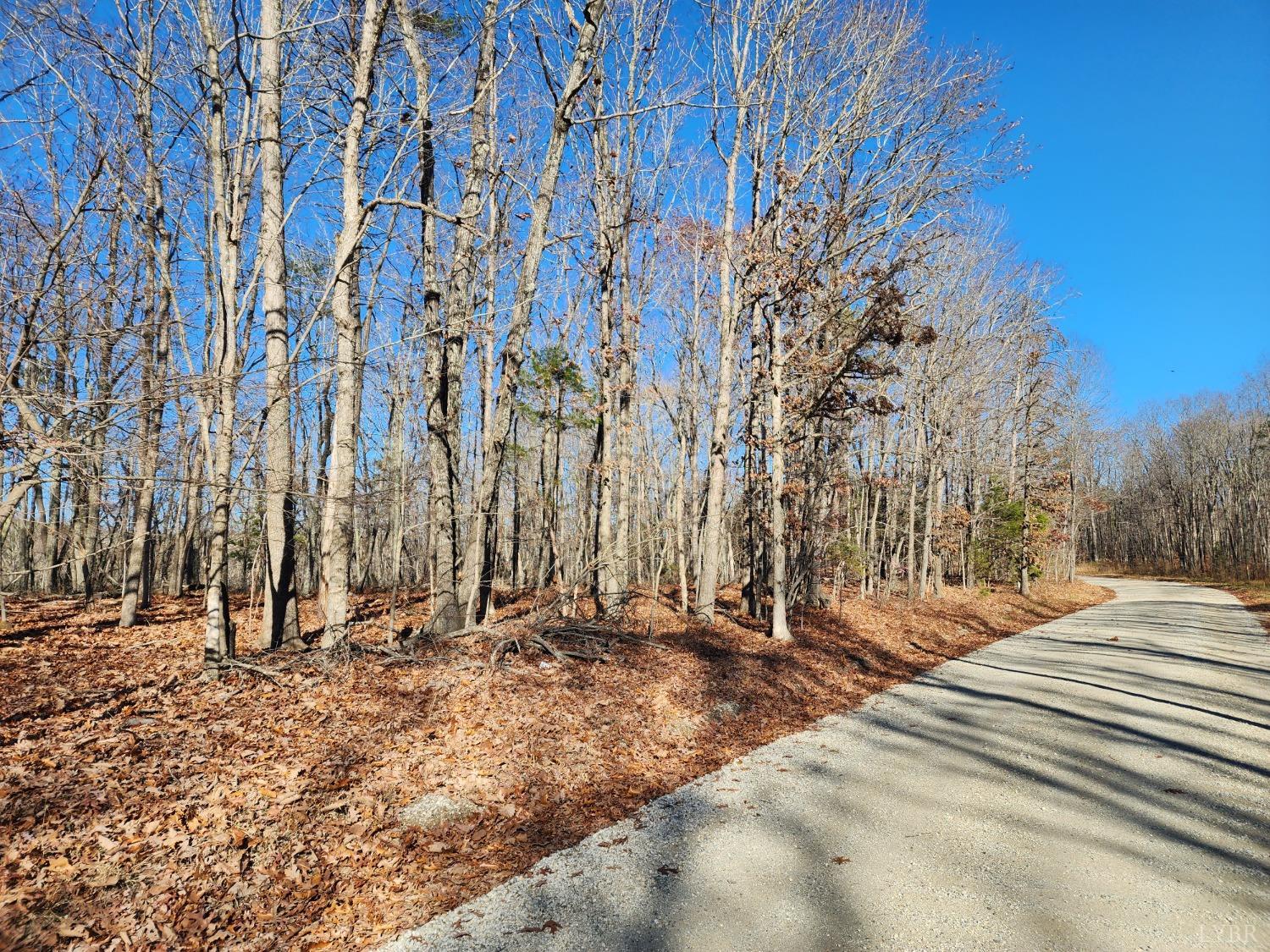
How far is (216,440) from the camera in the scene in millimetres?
6543

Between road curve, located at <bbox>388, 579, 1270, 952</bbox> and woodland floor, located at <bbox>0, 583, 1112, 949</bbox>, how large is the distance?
581 millimetres

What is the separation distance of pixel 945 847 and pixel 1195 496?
56588mm

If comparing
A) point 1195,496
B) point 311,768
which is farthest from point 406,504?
point 1195,496

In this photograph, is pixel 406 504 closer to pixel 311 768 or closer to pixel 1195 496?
pixel 311 768

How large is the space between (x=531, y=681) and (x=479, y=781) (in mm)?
1835

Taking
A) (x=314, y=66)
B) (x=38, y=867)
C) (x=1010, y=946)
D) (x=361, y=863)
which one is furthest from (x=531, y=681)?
(x=314, y=66)

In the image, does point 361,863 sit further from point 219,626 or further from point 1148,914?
point 1148,914

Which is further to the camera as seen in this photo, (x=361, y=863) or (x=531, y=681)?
(x=531, y=681)

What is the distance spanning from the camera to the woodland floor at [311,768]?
11.4ft

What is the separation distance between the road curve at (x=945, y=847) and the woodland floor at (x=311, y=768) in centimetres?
58

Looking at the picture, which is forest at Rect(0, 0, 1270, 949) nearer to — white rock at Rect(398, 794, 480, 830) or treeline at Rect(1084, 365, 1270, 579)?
white rock at Rect(398, 794, 480, 830)

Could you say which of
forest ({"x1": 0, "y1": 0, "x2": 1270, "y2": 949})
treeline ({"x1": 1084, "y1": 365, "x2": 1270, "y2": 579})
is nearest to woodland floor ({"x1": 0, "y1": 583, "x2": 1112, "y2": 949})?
forest ({"x1": 0, "y1": 0, "x2": 1270, "y2": 949})

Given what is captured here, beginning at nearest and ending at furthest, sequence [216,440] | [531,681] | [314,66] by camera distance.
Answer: [216,440], [531,681], [314,66]

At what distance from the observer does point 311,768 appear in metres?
4.83
